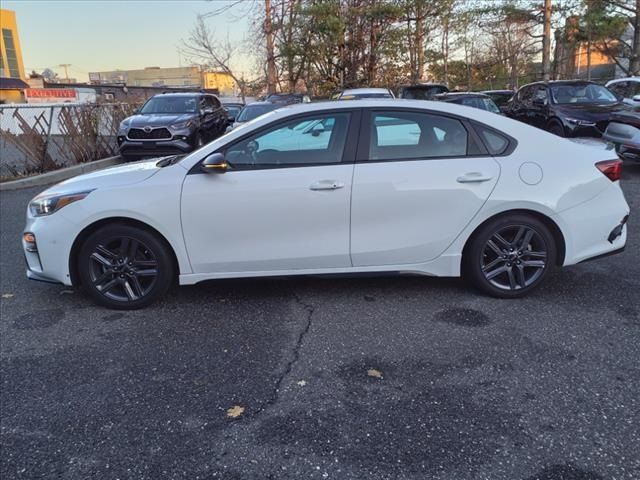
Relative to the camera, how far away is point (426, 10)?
23.7 meters

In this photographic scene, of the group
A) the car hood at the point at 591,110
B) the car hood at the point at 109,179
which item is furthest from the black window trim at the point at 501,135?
the car hood at the point at 591,110

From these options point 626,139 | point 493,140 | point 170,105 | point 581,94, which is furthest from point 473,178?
point 170,105

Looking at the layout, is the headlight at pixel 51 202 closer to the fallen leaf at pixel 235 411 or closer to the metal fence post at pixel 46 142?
the fallen leaf at pixel 235 411

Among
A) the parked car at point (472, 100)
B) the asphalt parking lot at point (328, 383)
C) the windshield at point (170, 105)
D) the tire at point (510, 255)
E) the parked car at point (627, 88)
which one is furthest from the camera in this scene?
the parked car at point (627, 88)

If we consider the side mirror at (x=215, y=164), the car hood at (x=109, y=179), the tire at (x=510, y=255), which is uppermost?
the side mirror at (x=215, y=164)

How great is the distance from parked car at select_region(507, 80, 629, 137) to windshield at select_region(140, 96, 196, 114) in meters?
8.25

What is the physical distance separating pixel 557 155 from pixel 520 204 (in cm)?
51

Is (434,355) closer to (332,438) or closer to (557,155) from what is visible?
(332,438)

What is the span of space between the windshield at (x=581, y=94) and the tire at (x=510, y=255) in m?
8.46

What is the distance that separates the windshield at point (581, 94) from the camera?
1118cm

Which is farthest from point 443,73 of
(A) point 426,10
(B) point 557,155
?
(B) point 557,155

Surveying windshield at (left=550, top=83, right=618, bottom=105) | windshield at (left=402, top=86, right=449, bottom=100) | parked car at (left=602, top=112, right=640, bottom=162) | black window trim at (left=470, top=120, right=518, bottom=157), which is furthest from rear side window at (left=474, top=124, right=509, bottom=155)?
windshield at (left=402, top=86, right=449, bottom=100)

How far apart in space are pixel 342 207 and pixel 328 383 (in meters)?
1.39

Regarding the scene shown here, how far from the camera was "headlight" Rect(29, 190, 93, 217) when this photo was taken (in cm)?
398
